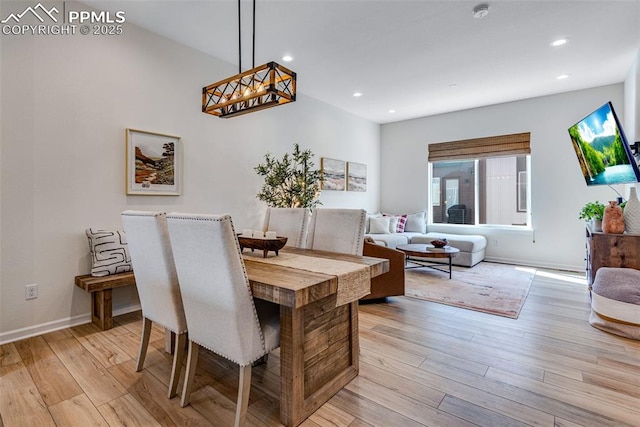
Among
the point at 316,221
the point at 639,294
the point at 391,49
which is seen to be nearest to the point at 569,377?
the point at 639,294

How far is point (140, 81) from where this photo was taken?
312 cm

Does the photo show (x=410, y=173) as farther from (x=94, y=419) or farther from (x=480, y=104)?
(x=94, y=419)

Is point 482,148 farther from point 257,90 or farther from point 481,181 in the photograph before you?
point 257,90

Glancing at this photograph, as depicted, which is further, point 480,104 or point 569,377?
point 480,104

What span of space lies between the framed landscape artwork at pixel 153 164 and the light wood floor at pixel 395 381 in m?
1.33

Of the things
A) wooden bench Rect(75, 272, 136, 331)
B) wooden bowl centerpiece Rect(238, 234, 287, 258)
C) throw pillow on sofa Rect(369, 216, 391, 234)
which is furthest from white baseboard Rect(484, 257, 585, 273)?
wooden bench Rect(75, 272, 136, 331)

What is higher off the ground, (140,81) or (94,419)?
(140,81)

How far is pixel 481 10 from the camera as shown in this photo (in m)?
2.79

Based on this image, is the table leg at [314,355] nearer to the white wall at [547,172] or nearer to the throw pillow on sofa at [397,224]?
the throw pillow on sofa at [397,224]

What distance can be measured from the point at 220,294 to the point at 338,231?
1227 mm

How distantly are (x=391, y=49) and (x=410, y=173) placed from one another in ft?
11.4

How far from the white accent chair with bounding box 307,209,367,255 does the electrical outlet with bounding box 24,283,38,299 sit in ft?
7.43

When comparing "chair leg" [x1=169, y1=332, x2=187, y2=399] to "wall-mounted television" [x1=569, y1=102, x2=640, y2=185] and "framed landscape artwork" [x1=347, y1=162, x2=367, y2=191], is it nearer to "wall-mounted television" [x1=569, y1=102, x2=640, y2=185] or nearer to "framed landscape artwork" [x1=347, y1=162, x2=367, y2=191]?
"wall-mounted television" [x1=569, y1=102, x2=640, y2=185]

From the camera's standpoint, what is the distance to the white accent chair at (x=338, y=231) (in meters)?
2.35
